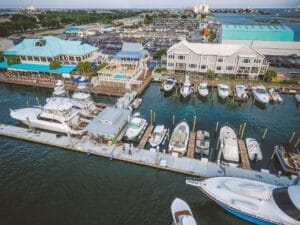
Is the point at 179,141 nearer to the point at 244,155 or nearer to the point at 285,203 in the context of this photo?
the point at 244,155

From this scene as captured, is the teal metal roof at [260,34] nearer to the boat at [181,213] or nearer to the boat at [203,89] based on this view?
the boat at [203,89]

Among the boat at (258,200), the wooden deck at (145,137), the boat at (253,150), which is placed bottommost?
the wooden deck at (145,137)

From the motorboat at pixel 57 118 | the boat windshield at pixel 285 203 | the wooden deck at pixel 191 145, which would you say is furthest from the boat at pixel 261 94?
the motorboat at pixel 57 118

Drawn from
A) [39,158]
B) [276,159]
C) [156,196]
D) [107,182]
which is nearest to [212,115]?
[276,159]

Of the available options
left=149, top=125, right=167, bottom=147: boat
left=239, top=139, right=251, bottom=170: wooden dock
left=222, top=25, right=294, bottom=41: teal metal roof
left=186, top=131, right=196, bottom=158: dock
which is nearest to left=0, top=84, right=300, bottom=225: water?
left=239, top=139, right=251, bottom=170: wooden dock

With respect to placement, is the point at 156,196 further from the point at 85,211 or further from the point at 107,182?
the point at 85,211

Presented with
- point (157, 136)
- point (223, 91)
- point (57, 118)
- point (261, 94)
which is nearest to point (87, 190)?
point (157, 136)

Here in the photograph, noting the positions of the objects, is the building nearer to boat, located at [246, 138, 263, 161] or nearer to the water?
the water
